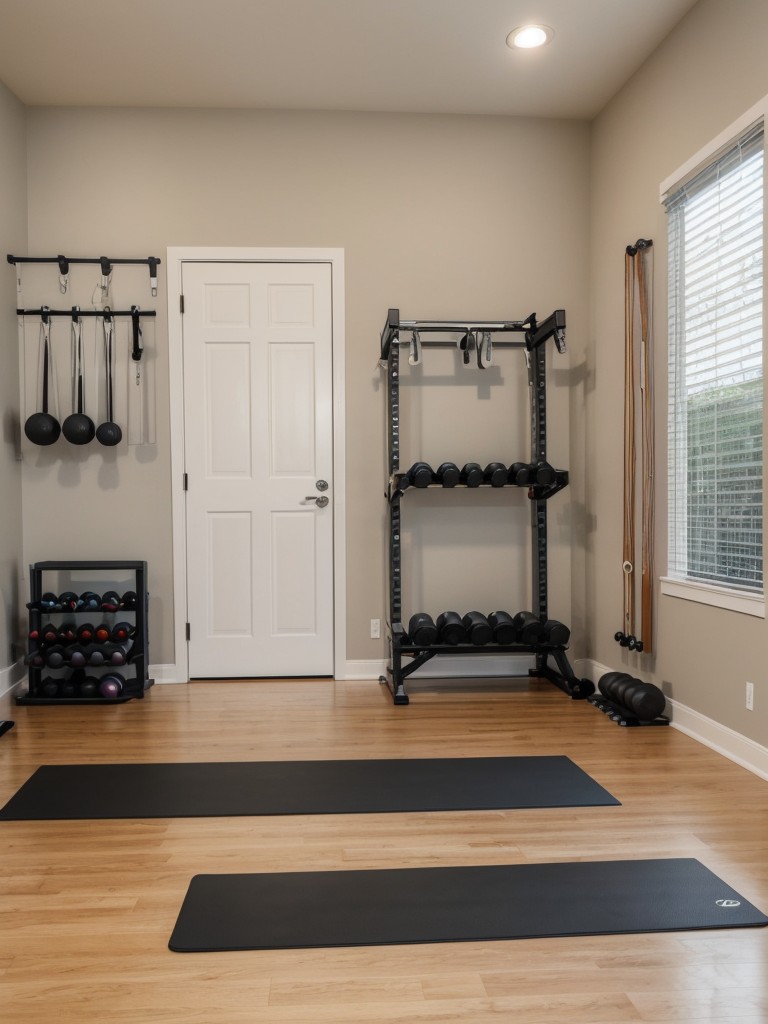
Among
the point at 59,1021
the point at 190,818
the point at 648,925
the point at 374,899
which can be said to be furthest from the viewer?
the point at 190,818

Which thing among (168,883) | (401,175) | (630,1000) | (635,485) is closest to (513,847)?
(630,1000)

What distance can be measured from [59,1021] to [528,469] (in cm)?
319

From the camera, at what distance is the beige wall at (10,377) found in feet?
13.7

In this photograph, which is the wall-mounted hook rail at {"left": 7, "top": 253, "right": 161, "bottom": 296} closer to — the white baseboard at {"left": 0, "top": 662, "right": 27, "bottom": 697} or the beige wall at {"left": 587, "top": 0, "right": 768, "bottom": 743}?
the white baseboard at {"left": 0, "top": 662, "right": 27, "bottom": 697}

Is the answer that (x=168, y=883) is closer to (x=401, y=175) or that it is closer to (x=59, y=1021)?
(x=59, y=1021)

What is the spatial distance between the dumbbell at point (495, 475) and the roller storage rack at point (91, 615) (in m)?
1.87

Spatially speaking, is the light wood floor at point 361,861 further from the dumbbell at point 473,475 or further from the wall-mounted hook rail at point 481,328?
the wall-mounted hook rail at point 481,328

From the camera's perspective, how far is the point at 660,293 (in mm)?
3820

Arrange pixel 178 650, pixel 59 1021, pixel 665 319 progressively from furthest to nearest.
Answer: pixel 178 650 < pixel 665 319 < pixel 59 1021

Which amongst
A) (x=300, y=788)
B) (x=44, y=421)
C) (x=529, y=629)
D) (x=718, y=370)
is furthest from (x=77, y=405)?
(x=718, y=370)

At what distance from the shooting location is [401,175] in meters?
4.59

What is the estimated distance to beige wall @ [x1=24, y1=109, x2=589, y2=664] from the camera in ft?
14.7

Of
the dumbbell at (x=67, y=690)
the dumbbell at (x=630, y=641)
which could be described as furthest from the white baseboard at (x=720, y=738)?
the dumbbell at (x=67, y=690)

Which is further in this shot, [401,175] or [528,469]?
[401,175]
